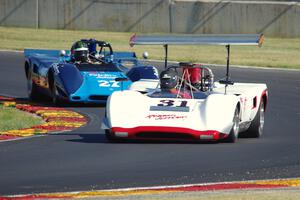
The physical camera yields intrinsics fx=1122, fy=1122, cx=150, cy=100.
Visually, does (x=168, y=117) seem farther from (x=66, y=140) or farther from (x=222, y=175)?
(x=222, y=175)

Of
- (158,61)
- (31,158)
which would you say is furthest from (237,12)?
(31,158)

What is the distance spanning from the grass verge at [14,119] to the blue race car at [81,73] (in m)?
1.22

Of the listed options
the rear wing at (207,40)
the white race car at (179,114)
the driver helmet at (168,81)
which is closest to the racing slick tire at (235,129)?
the white race car at (179,114)

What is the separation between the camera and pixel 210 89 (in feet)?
53.3

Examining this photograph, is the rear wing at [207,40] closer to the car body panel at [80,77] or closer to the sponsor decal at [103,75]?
the car body panel at [80,77]

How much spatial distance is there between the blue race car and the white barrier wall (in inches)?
658

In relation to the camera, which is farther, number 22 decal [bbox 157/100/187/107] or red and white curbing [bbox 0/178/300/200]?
number 22 decal [bbox 157/100/187/107]

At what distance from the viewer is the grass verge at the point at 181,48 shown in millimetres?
33375

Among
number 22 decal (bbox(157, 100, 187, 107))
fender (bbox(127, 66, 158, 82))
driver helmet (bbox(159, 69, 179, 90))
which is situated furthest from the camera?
fender (bbox(127, 66, 158, 82))

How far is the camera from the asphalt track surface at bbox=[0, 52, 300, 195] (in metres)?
11.6

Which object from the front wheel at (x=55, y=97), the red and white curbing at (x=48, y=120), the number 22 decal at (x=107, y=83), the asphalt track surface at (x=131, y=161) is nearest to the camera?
the asphalt track surface at (x=131, y=161)

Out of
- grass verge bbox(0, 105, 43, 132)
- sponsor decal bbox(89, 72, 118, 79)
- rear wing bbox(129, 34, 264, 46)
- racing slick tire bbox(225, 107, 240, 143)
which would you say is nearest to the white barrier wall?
sponsor decal bbox(89, 72, 118, 79)

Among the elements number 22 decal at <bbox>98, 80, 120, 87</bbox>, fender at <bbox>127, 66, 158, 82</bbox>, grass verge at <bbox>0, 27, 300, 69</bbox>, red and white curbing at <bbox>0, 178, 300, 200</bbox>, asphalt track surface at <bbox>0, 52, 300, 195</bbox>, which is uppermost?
fender at <bbox>127, 66, 158, 82</bbox>

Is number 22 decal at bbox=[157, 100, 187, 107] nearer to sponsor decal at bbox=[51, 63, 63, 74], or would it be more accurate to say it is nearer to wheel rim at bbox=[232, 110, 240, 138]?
wheel rim at bbox=[232, 110, 240, 138]
